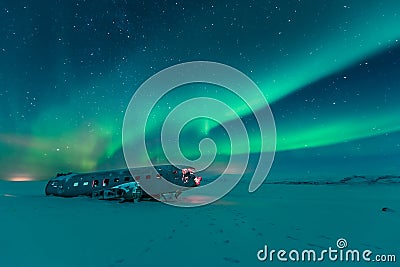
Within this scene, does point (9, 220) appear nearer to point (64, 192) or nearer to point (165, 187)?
point (165, 187)

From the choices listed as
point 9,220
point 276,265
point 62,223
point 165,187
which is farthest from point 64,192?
point 276,265

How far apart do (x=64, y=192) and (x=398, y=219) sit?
3875 cm

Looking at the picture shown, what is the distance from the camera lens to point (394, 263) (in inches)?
319

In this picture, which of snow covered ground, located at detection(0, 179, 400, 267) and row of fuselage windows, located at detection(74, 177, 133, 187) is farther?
row of fuselage windows, located at detection(74, 177, 133, 187)
